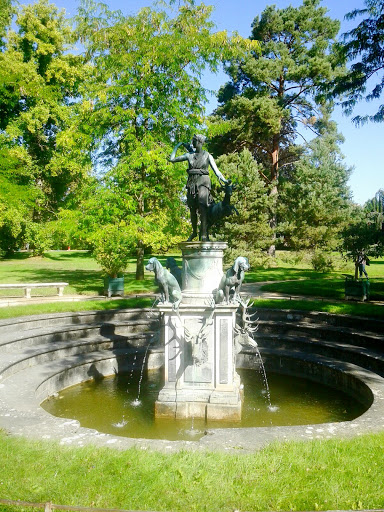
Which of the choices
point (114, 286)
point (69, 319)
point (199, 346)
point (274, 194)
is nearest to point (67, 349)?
point (69, 319)

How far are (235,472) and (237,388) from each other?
3.88m

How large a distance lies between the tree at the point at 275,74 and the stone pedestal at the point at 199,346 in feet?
67.3

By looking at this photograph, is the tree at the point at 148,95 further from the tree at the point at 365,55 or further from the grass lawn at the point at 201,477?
the grass lawn at the point at 201,477

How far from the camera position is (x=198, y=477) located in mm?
4238

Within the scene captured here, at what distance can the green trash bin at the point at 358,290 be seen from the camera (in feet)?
50.5

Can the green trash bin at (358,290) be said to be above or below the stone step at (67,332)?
above

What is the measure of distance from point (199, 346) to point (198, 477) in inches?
137

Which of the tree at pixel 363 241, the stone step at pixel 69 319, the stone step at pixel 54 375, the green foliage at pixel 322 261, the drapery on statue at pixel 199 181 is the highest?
the drapery on statue at pixel 199 181

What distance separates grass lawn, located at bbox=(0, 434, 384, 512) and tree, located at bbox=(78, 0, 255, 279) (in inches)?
532

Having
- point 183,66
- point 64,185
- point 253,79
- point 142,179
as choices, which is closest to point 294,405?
point 142,179

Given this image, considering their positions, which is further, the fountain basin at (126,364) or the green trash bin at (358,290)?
the green trash bin at (358,290)

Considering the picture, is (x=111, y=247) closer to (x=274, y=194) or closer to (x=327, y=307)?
(x=327, y=307)

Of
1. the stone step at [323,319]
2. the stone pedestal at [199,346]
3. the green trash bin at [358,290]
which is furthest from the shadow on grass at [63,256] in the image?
the stone pedestal at [199,346]

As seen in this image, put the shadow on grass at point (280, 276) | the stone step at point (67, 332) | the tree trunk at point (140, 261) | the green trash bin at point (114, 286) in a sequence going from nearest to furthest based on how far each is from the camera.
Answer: the stone step at point (67, 332) < the green trash bin at point (114, 286) < the tree trunk at point (140, 261) < the shadow on grass at point (280, 276)
